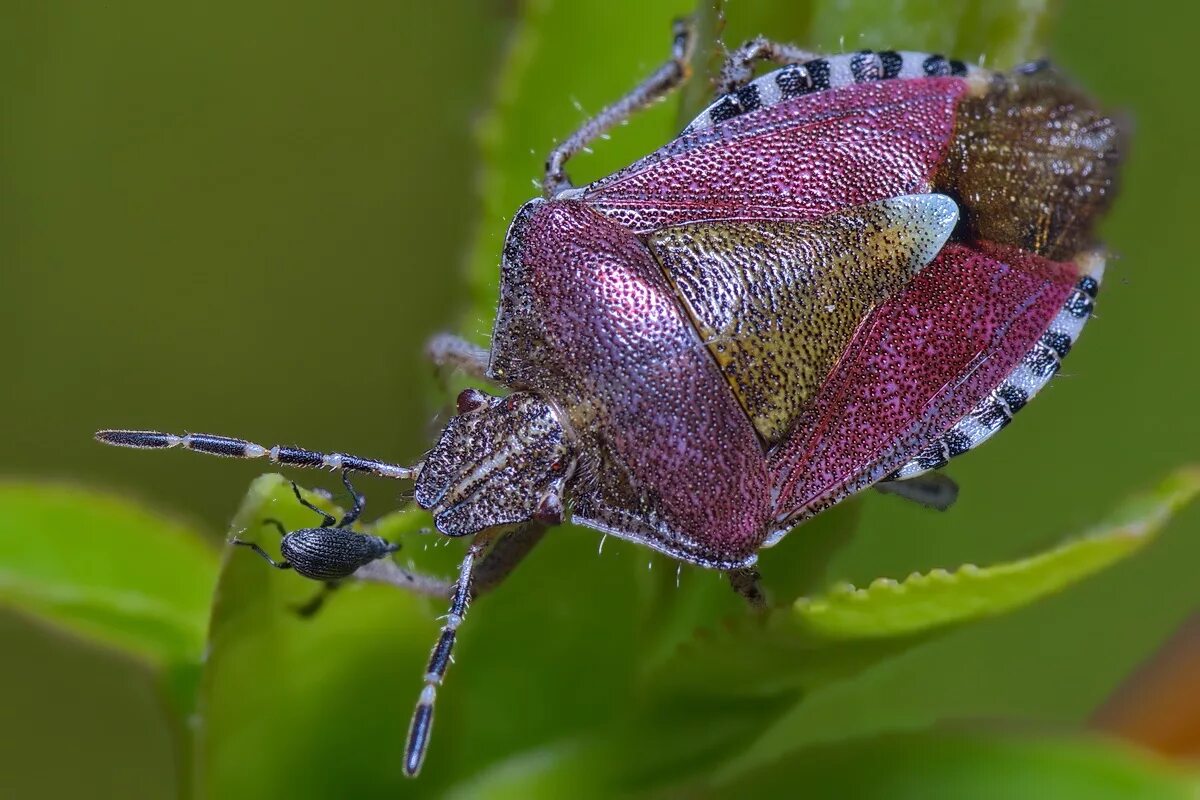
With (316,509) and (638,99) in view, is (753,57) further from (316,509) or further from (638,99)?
(316,509)

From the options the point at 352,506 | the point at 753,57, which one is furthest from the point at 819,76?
the point at 352,506

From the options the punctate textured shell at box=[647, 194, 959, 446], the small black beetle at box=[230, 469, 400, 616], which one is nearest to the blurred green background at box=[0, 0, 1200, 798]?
the punctate textured shell at box=[647, 194, 959, 446]

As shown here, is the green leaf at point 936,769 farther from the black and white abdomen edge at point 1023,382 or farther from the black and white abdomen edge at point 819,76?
the black and white abdomen edge at point 819,76

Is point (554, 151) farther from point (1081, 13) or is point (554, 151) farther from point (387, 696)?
point (1081, 13)

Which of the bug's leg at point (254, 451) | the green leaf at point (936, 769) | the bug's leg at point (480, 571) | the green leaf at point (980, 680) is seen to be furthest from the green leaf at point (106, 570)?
the green leaf at point (980, 680)

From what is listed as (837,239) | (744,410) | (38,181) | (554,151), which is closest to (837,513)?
(744,410)
